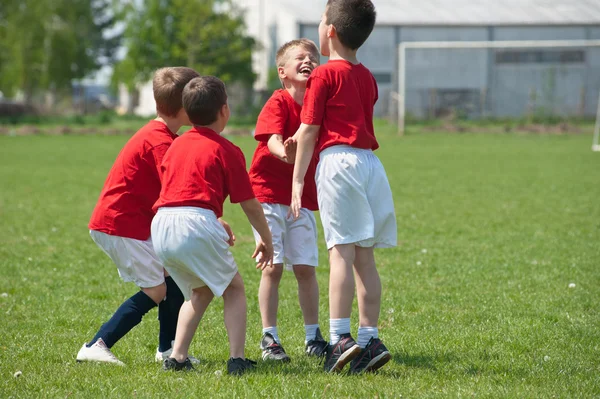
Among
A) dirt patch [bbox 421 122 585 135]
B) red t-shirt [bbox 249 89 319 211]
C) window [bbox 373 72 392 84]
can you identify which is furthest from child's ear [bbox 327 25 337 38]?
window [bbox 373 72 392 84]

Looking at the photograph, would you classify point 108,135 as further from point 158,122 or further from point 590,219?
point 158,122

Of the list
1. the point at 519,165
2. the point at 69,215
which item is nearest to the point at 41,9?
the point at 519,165

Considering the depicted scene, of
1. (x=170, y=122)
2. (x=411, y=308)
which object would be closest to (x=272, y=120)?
(x=170, y=122)

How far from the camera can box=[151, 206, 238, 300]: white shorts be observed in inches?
154

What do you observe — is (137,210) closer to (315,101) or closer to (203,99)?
(203,99)

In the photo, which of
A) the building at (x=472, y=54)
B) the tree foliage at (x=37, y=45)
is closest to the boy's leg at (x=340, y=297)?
the building at (x=472, y=54)

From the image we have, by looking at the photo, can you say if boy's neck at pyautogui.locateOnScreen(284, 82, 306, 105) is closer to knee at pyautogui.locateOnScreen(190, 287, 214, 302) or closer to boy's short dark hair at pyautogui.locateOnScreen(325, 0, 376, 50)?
boy's short dark hair at pyautogui.locateOnScreen(325, 0, 376, 50)

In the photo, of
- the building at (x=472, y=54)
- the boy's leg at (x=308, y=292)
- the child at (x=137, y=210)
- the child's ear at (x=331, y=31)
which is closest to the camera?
the child's ear at (x=331, y=31)

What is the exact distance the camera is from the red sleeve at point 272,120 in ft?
14.9

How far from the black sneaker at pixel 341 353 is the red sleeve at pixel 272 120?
1187mm

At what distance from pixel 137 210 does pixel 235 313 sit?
81 centimetres

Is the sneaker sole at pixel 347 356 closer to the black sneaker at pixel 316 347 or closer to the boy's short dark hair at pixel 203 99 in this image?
the black sneaker at pixel 316 347

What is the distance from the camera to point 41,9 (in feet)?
156

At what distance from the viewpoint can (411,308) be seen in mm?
5926
